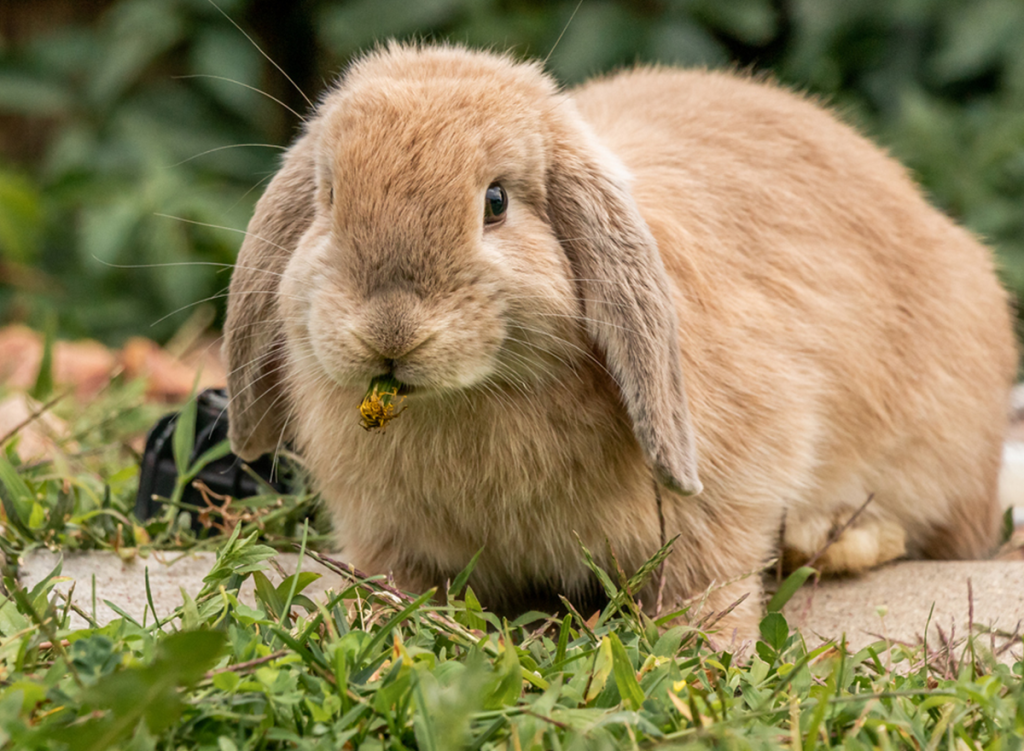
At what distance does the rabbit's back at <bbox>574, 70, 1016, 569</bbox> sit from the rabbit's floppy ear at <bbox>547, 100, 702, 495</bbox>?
21cm

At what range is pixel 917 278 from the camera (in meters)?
3.24

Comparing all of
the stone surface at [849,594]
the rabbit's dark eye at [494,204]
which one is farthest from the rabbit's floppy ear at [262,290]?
the rabbit's dark eye at [494,204]

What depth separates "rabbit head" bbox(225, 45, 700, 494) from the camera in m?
2.07

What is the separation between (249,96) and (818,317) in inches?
185

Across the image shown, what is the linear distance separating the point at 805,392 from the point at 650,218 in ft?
2.08

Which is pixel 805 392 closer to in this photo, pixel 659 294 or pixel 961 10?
pixel 659 294

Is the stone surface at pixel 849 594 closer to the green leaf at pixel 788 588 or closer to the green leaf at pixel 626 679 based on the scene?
the green leaf at pixel 788 588

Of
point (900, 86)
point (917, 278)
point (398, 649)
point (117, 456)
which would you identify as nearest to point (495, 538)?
point (398, 649)

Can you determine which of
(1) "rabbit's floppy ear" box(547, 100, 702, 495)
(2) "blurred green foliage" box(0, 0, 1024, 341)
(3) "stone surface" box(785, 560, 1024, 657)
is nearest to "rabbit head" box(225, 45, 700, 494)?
(1) "rabbit's floppy ear" box(547, 100, 702, 495)

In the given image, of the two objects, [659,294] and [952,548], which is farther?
[952,548]

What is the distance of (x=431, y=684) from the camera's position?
1.75 metres

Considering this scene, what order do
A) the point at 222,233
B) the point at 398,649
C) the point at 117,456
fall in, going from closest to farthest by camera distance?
the point at 398,649 → the point at 117,456 → the point at 222,233

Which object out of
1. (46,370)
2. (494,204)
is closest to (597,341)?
(494,204)

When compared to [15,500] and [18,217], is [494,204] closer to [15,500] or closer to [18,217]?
[15,500]
